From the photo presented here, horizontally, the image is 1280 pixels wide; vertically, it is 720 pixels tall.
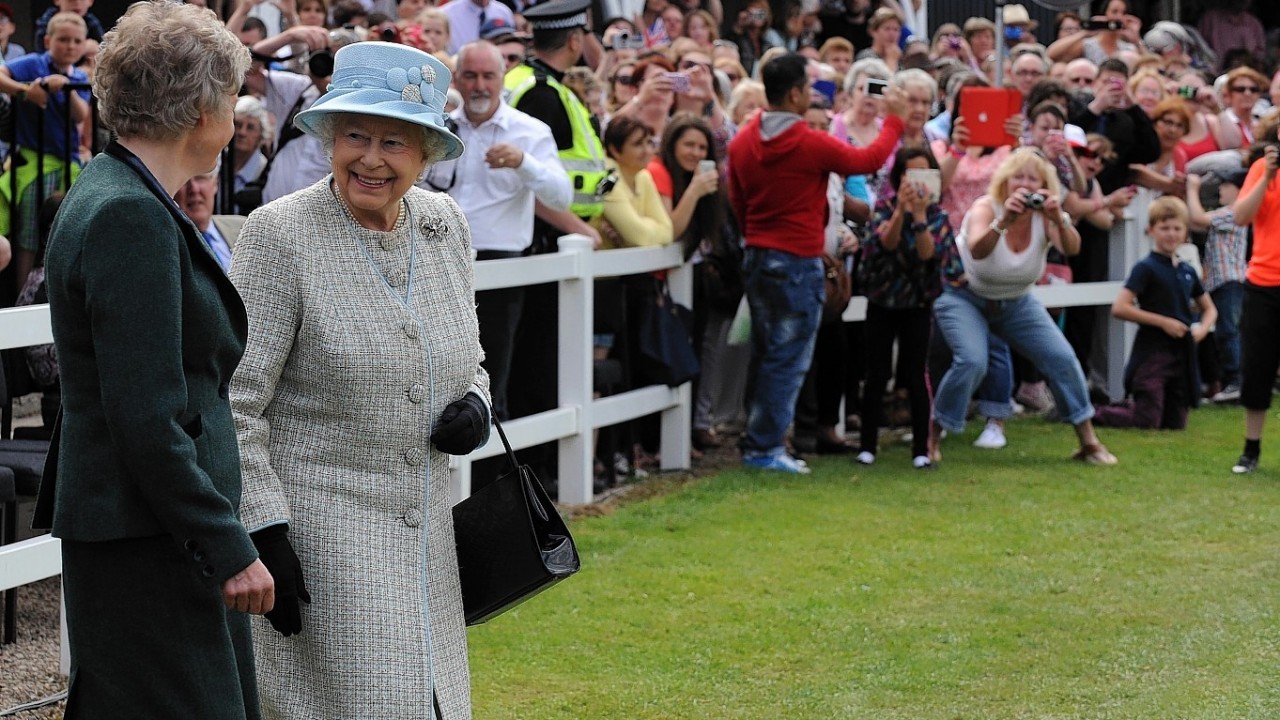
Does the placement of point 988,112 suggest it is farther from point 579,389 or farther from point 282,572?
point 282,572

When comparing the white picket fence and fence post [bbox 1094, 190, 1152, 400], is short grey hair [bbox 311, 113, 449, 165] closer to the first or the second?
the white picket fence

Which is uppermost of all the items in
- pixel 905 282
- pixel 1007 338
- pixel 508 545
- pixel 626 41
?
pixel 626 41

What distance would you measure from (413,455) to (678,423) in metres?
6.12

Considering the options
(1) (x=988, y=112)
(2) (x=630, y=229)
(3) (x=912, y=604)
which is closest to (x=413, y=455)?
(3) (x=912, y=604)

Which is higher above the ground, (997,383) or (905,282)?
(905,282)

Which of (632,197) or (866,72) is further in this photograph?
(866,72)

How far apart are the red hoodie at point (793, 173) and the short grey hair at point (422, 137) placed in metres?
5.62

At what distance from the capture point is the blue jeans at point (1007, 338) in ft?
32.7

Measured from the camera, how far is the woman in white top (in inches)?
385

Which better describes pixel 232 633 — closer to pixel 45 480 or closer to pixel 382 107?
pixel 45 480

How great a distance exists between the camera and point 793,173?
935 cm

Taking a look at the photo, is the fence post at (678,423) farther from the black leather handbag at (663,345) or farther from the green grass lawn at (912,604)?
the green grass lawn at (912,604)

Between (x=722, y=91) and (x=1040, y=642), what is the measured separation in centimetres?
655

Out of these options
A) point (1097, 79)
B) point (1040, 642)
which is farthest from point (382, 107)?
point (1097, 79)
